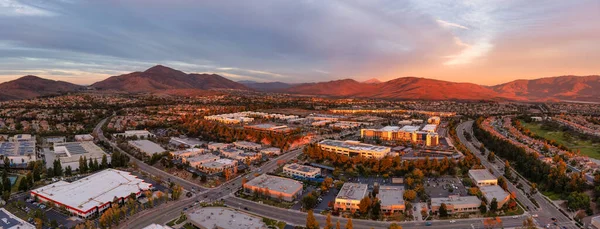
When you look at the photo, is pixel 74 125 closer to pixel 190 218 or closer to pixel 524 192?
pixel 190 218

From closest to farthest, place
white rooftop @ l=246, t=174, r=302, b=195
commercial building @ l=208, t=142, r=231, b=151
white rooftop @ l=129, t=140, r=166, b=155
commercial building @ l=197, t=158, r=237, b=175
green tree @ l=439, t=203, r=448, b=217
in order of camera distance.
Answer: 1. green tree @ l=439, t=203, r=448, b=217
2. white rooftop @ l=246, t=174, r=302, b=195
3. commercial building @ l=197, t=158, r=237, b=175
4. white rooftop @ l=129, t=140, r=166, b=155
5. commercial building @ l=208, t=142, r=231, b=151

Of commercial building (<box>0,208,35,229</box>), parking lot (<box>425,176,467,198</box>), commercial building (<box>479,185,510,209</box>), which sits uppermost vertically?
commercial building (<box>479,185,510,209</box>)

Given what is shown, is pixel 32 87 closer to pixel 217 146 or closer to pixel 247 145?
pixel 217 146

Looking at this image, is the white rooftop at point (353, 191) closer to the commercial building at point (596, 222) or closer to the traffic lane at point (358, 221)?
the traffic lane at point (358, 221)

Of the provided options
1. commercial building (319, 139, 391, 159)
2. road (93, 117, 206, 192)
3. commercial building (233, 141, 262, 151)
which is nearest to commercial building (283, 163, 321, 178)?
road (93, 117, 206, 192)

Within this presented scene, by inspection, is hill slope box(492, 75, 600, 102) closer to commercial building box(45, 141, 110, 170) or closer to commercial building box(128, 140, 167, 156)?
commercial building box(128, 140, 167, 156)

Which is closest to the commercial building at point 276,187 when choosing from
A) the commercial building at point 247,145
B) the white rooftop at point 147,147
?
the commercial building at point 247,145

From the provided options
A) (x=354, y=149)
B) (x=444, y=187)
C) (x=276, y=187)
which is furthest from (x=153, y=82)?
(x=444, y=187)
